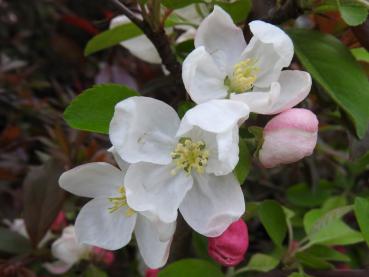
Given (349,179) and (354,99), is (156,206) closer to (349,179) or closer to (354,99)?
(354,99)

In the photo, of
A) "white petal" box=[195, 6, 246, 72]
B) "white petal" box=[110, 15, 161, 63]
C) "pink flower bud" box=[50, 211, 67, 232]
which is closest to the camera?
"white petal" box=[195, 6, 246, 72]

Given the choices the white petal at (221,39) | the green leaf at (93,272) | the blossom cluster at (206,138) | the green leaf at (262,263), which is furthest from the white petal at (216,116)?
the green leaf at (93,272)

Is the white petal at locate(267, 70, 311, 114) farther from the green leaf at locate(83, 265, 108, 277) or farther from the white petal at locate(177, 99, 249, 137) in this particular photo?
the green leaf at locate(83, 265, 108, 277)

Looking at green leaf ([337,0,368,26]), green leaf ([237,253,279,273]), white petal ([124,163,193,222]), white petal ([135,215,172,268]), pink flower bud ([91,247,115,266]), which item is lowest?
pink flower bud ([91,247,115,266])

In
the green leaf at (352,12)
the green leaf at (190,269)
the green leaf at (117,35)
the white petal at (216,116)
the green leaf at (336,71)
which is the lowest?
the green leaf at (190,269)

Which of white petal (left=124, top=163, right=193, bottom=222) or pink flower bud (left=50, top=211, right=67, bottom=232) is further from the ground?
white petal (left=124, top=163, right=193, bottom=222)

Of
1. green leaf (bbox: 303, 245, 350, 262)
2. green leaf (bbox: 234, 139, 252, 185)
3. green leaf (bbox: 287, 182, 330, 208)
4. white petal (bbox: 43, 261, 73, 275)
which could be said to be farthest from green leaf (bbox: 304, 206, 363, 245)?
white petal (bbox: 43, 261, 73, 275)

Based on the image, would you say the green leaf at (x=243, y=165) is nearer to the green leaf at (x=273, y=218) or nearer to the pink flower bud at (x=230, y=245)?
the pink flower bud at (x=230, y=245)
